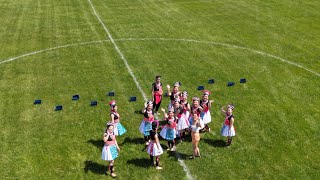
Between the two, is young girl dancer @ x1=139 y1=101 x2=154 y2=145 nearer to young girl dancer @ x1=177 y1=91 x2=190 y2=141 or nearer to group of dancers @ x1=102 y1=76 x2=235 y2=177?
group of dancers @ x1=102 y1=76 x2=235 y2=177

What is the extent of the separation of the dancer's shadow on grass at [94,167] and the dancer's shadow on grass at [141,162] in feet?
3.64

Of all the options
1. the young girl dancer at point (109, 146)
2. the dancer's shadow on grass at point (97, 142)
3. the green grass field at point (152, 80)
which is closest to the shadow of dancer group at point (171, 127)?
the young girl dancer at point (109, 146)

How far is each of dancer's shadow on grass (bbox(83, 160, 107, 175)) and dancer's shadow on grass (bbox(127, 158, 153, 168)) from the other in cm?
111

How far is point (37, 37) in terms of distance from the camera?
2883 centimetres

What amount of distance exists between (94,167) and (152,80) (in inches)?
338

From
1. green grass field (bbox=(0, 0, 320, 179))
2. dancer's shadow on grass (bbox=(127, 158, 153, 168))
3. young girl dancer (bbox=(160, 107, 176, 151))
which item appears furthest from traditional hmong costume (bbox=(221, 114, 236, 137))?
dancer's shadow on grass (bbox=(127, 158, 153, 168))

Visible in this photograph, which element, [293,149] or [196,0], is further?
[196,0]

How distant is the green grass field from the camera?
1428 centimetres

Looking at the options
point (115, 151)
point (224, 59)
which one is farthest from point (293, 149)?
point (224, 59)

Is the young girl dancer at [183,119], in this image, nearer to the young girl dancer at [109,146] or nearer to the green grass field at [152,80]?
the green grass field at [152,80]

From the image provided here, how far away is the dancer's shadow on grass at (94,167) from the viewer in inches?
542

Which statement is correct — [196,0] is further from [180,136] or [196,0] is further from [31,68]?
[180,136]

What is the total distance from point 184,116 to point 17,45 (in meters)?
17.6

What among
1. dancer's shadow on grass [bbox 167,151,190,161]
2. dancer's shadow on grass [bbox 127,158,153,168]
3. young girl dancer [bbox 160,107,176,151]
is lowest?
dancer's shadow on grass [bbox 127,158,153,168]
